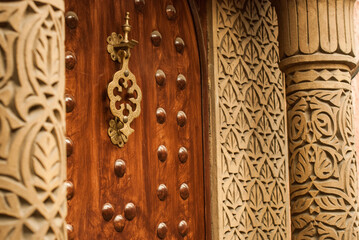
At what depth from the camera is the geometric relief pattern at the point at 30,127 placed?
120 centimetres

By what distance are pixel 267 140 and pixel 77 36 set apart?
1400mm

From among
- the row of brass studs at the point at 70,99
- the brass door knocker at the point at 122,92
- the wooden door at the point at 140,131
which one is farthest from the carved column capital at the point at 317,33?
the row of brass studs at the point at 70,99

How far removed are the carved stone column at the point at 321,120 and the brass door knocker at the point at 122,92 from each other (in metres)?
0.86

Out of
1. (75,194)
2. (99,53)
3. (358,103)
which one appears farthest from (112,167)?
(358,103)

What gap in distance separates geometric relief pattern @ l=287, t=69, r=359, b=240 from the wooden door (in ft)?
1.63

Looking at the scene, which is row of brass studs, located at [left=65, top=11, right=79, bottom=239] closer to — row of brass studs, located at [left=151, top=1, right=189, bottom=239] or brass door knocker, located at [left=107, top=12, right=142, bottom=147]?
brass door knocker, located at [left=107, top=12, right=142, bottom=147]

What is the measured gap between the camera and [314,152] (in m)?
2.79

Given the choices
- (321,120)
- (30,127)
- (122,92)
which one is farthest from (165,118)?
(30,127)

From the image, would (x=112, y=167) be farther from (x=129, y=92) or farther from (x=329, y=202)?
(x=329, y=202)

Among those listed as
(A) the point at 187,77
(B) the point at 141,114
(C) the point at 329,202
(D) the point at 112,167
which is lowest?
(C) the point at 329,202

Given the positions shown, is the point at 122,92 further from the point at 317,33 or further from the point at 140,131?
the point at 317,33

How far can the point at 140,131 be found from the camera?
2.59m

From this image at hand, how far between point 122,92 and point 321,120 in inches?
40.6

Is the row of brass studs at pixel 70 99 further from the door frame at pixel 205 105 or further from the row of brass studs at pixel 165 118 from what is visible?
the door frame at pixel 205 105
